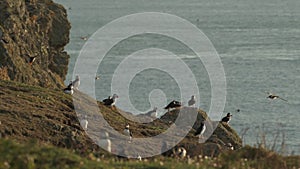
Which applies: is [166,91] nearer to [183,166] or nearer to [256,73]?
[256,73]

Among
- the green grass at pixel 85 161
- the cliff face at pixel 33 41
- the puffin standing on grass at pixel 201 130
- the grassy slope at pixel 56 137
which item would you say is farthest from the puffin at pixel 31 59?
the green grass at pixel 85 161

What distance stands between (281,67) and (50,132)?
70581mm

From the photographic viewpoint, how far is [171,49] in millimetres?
113562

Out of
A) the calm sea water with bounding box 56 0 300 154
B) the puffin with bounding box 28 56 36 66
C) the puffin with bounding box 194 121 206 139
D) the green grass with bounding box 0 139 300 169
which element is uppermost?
the calm sea water with bounding box 56 0 300 154

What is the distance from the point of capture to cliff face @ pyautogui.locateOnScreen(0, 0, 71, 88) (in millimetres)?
39281

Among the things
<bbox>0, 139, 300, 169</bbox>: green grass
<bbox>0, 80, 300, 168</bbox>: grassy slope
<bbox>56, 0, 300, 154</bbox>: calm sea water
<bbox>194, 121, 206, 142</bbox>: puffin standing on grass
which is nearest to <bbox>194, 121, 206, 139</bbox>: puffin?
<bbox>194, 121, 206, 142</bbox>: puffin standing on grass

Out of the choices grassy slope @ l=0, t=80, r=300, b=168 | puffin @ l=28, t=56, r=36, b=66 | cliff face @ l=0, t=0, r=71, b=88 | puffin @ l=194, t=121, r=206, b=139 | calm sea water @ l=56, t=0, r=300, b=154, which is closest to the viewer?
grassy slope @ l=0, t=80, r=300, b=168

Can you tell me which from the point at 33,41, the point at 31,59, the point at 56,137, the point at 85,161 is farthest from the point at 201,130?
the point at 33,41

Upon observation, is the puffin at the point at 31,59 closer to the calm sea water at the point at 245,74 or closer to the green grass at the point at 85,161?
the calm sea water at the point at 245,74

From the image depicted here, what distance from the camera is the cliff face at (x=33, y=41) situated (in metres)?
39.3

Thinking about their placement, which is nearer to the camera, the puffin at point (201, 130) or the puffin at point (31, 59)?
the puffin at point (201, 130)

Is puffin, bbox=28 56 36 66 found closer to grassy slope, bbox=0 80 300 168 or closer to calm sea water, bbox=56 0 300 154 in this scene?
grassy slope, bbox=0 80 300 168

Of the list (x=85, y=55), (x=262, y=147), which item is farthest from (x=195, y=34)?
(x=262, y=147)

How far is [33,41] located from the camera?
45156 mm
